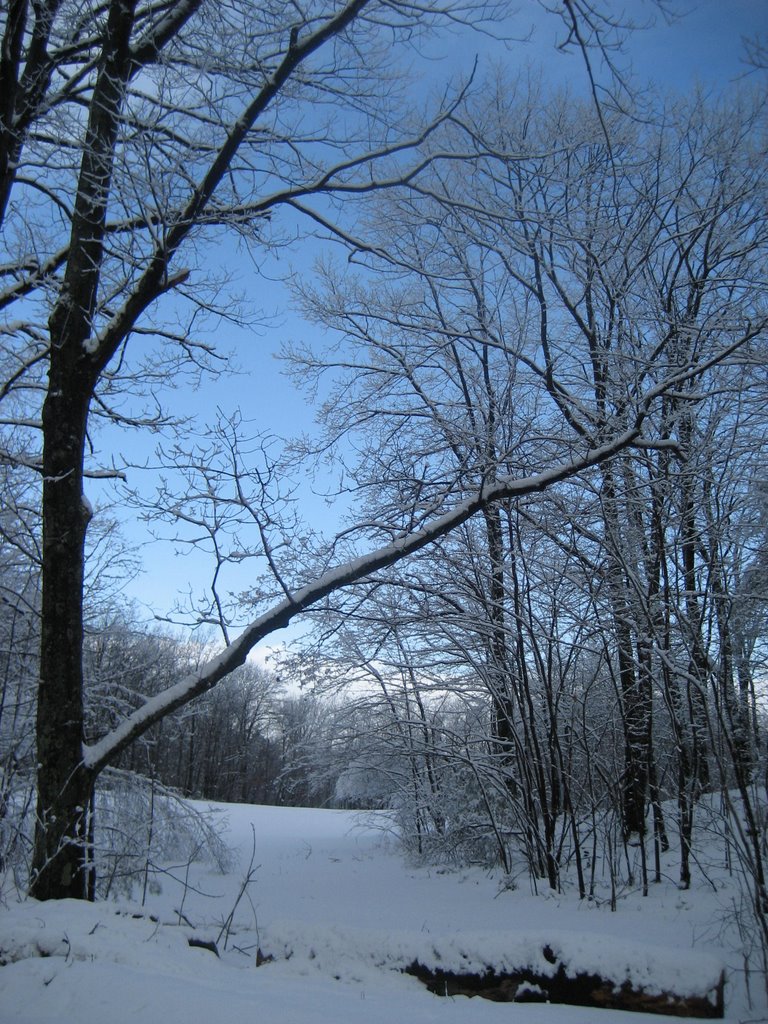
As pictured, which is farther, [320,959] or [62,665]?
[62,665]

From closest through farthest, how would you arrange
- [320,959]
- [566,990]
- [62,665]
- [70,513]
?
[566,990] → [320,959] → [62,665] → [70,513]

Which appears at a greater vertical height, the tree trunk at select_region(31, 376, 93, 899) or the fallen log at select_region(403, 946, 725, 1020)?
the tree trunk at select_region(31, 376, 93, 899)

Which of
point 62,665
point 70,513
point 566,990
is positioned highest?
point 70,513

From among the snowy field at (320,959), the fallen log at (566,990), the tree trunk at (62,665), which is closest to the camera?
the snowy field at (320,959)

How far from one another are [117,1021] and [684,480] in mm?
7710

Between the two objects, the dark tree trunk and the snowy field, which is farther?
the dark tree trunk

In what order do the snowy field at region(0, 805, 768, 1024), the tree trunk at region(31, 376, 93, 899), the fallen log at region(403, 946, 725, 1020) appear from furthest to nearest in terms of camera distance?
the tree trunk at region(31, 376, 93, 899)
the fallen log at region(403, 946, 725, 1020)
the snowy field at region(0, 805, 768, 1024)

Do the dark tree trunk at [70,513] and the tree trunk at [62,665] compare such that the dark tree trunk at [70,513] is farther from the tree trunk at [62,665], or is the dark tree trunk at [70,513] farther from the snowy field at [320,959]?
the snowy field at [320,959]

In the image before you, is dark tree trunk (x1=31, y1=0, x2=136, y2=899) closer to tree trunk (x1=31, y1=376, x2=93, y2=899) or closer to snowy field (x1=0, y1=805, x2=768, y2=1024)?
tree trunk (x1=31, y1=376, x2=93, y2=899)

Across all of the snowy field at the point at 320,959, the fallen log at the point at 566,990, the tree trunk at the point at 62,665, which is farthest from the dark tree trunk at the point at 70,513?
the fallen log at the point at 566,990

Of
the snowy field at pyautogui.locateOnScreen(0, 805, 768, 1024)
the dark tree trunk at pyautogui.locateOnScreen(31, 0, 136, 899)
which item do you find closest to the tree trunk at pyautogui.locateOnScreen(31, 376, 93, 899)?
the dark tree trunk at pyautogui.locateOnScreen(31, 0, 136, 899)

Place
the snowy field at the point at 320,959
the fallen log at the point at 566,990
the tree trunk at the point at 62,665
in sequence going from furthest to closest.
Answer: the tree trunk at the point at 62,665, the fallen log at the point at 566,990, the snowy field at the point at 320,959

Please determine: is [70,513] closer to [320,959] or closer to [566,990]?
[320,959]

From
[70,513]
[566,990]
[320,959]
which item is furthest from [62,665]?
[566,990]
